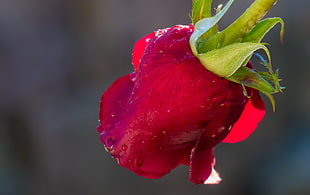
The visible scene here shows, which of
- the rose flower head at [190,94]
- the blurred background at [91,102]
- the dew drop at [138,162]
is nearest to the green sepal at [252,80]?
the rose flower head at [190,94]

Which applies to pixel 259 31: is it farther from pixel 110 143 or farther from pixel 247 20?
pixel 110 143

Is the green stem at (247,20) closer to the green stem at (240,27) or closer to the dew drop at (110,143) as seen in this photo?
the green stem at (240,27)

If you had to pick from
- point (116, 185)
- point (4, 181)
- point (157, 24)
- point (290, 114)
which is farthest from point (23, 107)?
point (290, 114)

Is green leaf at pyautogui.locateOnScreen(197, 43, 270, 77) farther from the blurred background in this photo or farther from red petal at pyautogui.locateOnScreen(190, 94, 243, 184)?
the blurred background

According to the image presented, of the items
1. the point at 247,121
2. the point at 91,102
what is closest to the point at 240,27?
the point at 247,121

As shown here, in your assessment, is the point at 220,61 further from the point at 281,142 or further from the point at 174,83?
the point at 281,142

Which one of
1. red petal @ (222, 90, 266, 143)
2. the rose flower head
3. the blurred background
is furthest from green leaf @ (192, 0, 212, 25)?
the blurred background

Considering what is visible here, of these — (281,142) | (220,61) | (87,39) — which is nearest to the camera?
(220,61)

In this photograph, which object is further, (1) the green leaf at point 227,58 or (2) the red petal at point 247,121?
(2) the red petal at point 247,121

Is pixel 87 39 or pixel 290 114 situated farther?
pixel 87 39
